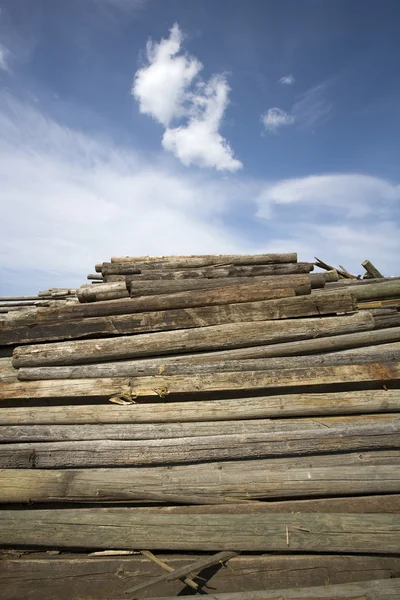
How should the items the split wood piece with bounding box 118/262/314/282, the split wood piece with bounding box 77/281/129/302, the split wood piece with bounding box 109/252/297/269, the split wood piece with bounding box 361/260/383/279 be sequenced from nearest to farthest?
1. the split wood piece with bounding box 77/281/129/302
2. the split wood piece with bounding box 118/262/314/282
3. the split wood piece with bounding box 109/252/297/269
4. the split wood piece with bounding box 361/260/383/279

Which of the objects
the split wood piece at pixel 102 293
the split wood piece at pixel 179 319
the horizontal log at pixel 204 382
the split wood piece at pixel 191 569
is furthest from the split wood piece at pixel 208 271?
the split wood piece at pixel 191 569

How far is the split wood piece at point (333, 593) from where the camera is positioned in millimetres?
2213

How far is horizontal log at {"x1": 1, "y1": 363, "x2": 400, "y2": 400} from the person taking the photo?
333 cm

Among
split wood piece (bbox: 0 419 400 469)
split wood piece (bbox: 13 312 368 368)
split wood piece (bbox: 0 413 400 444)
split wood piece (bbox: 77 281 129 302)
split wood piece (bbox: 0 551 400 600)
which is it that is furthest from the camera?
split wood piece (bbox: 77 281 129 302)

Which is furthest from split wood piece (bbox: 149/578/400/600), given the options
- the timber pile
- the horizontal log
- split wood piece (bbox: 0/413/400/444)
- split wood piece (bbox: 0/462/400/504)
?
the horizontal log

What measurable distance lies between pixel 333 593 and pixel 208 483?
3.70ft

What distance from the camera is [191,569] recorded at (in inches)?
91.3

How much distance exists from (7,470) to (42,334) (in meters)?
1.58

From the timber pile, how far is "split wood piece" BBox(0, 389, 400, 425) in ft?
0.04

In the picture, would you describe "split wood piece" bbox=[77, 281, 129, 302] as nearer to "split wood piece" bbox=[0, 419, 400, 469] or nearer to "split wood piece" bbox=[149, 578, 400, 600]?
"split wood piece" bbox=[0, 419, 400, 469]

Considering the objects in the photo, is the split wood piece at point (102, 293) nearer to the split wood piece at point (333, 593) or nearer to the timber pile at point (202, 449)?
the timber pile at point (202, 449)

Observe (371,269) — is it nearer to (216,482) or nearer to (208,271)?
(208,271)

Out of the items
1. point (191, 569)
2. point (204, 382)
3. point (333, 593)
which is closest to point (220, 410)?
point (204, 382)

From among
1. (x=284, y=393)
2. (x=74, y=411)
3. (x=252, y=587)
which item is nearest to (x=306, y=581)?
(x=252, y=587)
